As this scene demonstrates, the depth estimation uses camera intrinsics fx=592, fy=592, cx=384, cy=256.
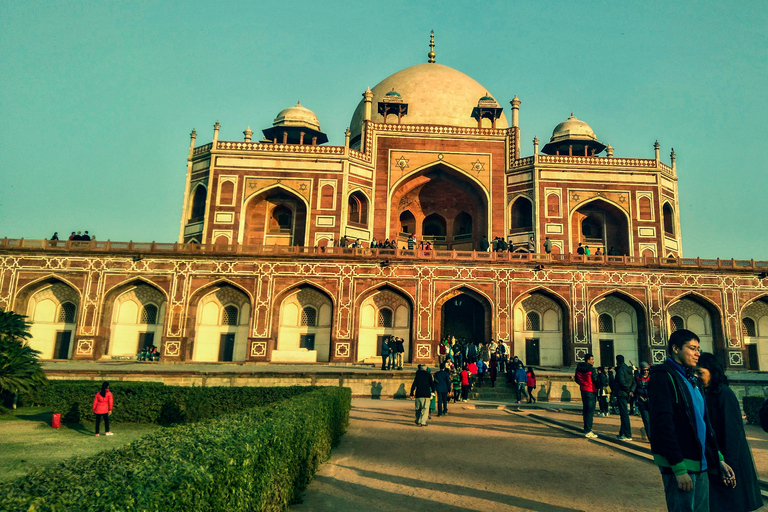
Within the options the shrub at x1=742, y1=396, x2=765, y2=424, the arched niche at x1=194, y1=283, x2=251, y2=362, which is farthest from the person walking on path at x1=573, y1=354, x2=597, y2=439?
the arched niche at x1=194, y1=283, x2=251, y2=362

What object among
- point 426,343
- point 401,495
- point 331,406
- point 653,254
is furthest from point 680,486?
point 653,254

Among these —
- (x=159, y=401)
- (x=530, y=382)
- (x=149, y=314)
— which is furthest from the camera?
(x=149, y=314)

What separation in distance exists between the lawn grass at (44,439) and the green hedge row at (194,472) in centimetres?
462

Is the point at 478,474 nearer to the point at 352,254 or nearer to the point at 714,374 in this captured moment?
the point at 714,374

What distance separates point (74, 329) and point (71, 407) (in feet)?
51.4

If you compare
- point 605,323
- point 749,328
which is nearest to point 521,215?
point 605,323

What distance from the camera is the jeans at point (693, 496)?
4.44m

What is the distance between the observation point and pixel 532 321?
1198 inches

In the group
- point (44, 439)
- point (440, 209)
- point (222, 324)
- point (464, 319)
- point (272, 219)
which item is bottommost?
point (44, 439)

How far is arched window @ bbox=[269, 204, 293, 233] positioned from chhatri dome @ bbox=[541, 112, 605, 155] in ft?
55.9

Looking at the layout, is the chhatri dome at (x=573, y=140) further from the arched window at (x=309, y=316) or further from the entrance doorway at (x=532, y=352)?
the arched window at (x=309, y=316)

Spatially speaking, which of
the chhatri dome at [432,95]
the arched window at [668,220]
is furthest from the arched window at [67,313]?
the arched window at [668,220]

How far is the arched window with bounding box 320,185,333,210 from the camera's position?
3412 cm

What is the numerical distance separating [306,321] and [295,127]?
1343 centimetres
